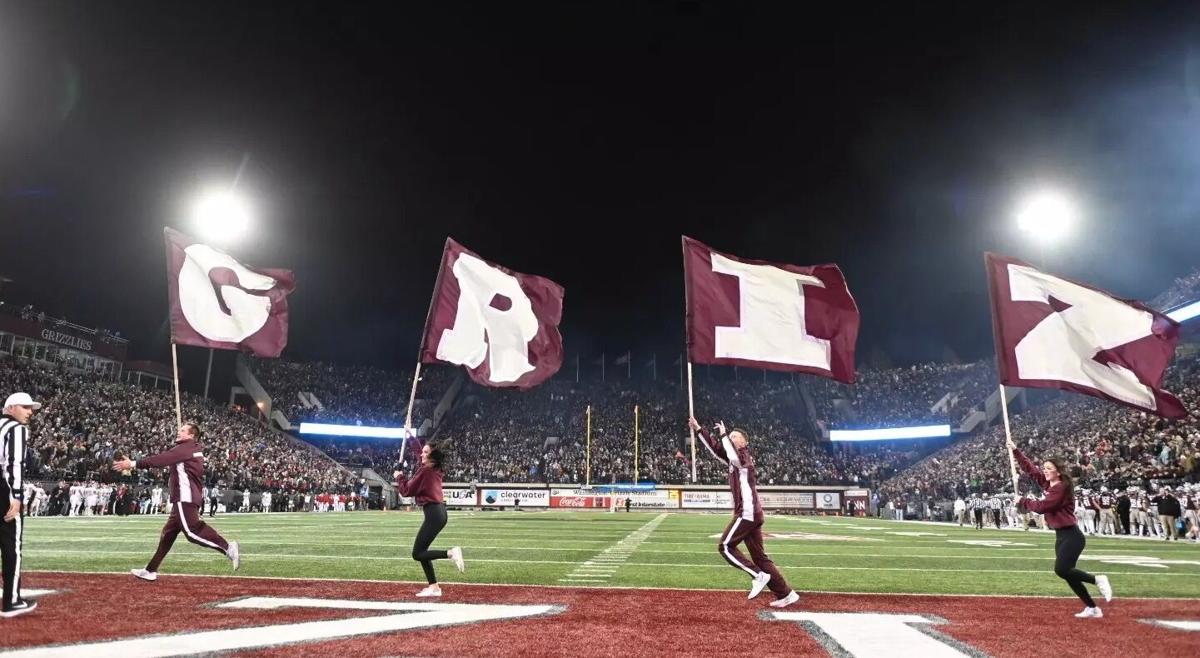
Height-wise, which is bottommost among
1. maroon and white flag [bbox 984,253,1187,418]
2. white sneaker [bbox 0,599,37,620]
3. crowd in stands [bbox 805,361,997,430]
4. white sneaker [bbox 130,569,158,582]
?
white sneaker [bbox 130,569,158,582]

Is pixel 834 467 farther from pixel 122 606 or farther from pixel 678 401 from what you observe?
pixel 122 606

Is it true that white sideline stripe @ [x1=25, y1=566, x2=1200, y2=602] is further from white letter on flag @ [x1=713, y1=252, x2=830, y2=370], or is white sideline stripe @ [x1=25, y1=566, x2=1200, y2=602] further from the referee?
white letter on flag @ [x1=713, y1=252, x2=830, y2=370]

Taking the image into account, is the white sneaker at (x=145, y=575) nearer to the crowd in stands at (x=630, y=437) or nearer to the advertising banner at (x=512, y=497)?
the crowd in stands at (x=630, y=437)

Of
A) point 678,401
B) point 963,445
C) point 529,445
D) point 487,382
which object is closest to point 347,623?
point 487,382

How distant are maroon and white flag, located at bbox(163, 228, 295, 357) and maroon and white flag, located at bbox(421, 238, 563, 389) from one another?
2.76 m

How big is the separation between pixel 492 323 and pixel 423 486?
4.55 m

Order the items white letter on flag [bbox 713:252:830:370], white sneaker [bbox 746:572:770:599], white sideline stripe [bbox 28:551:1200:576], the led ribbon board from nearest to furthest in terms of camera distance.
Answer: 1. white sneaker [bbox 746:572:770:599]
2. white letter on flag [bbox 713:252:830:370]
3. white sideline stripe [bbox 28:551:1200:576]
4. the led ribbon board

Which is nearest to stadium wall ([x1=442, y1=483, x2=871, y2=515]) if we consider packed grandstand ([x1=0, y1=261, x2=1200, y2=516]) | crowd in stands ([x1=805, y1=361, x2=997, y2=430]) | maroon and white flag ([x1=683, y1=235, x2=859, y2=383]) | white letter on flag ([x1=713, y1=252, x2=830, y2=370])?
packed grandstand ([x1=0, y1=261, x2=1200, y2=516])

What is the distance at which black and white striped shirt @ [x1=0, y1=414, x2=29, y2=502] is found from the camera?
20.4 ft

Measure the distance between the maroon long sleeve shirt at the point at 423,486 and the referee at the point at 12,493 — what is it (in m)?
3.51

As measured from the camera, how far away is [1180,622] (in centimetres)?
684

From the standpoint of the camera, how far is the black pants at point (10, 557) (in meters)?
6.17

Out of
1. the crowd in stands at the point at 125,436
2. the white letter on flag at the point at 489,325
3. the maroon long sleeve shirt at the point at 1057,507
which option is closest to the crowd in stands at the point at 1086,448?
the maroon long sleeve shirt at the point at 1057,507

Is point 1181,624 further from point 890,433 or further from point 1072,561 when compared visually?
point 890,433
